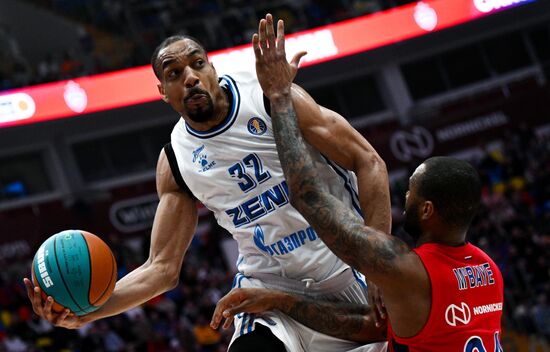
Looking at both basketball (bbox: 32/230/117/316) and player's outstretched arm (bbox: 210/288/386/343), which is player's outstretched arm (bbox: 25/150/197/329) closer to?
basketball (bbox: 32/230/117/316)

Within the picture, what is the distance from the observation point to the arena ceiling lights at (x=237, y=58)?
1293 centimetres

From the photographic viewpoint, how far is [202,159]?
12.4 ft

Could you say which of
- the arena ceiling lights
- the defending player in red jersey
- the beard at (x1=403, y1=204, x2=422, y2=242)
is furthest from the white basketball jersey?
the arena ceiling lights

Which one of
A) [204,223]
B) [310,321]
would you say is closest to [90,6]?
[204,223]

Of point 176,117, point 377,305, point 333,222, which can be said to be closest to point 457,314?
point 377,305

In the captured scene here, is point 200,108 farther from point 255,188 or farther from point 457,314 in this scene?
point 457,314

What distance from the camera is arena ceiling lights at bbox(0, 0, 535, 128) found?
12.9 meters

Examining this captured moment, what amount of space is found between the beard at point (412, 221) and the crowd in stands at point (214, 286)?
7.93 m

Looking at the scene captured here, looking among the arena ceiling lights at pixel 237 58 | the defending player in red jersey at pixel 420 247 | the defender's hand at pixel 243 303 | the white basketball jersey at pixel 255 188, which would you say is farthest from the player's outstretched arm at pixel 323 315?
the arena ceiling lights at pixel 237 58

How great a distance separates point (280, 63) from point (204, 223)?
1188 cm

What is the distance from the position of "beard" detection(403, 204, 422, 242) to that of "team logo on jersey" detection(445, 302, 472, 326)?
33 centimetres

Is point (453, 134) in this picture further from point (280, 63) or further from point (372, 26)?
point (280, 63)

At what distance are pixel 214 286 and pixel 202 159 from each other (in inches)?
356

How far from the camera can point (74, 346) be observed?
10.4 metres
